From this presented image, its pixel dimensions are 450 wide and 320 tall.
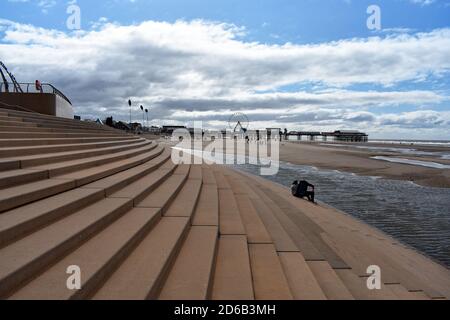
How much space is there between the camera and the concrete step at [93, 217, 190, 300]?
11.9ft

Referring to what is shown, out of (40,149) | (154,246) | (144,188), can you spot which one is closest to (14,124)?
(40,149)

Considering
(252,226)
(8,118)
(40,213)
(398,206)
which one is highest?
(8,118)

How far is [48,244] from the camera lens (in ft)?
13.0

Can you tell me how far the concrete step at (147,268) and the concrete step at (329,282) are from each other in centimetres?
199

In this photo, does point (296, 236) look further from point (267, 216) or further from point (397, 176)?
point (397, 176)

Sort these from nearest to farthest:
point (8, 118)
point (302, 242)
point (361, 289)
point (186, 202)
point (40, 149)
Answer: point (361, 289)
point (302, 242)
point (186, 202)
point (40, 149)
point (8, 118)

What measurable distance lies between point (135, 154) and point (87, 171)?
5.15 meters

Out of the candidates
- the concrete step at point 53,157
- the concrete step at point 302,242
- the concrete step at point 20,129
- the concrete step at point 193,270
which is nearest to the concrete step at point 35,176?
the concrete step at point 53,157

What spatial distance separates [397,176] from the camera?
2550 cm

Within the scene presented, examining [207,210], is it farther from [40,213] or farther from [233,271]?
[40,213]

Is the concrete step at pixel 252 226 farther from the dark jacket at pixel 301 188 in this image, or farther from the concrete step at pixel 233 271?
the dark jacket at pixel 301 188

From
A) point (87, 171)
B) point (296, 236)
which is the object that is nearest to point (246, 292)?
point (296, 236)

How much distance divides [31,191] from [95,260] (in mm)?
1689

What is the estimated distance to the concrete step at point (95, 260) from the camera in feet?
10.8
